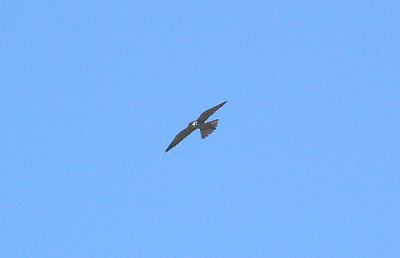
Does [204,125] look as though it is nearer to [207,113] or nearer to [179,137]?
[207,113]

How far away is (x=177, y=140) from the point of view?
50.2 m

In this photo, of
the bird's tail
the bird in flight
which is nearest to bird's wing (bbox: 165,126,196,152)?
the bird in flight

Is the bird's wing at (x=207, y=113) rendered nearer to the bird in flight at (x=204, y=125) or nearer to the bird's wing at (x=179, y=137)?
the bird in flight at (x=204, y=125)

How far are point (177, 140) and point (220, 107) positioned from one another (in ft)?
14.6

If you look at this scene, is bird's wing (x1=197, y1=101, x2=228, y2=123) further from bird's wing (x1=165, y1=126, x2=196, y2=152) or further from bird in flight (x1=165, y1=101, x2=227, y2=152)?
bird's wing (x1=165, y1=126, x2=196, y2=152)

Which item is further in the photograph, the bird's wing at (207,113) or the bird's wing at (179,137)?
the bird's wing at (179,137)

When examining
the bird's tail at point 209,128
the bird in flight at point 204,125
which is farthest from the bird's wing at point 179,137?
the bird's tail at point 209,128

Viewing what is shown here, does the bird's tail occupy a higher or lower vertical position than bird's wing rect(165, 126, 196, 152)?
lower

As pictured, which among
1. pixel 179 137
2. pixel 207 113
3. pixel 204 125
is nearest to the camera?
pixel 207 113

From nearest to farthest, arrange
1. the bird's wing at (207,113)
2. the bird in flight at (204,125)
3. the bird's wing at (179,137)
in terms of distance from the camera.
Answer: the bird's wing at (207,113)
the bird in flight at (204,125)
the bird's wing at (179,137)

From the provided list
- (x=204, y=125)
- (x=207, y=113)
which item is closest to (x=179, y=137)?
(x=204, y=125)

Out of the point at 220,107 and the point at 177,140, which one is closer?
the point at 220,107

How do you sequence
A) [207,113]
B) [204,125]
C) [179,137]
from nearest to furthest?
[207,113]
[204,125]
[179,137]

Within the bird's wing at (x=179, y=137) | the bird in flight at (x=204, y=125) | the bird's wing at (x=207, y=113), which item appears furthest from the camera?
the bird's wing at (x=179, y=137)
